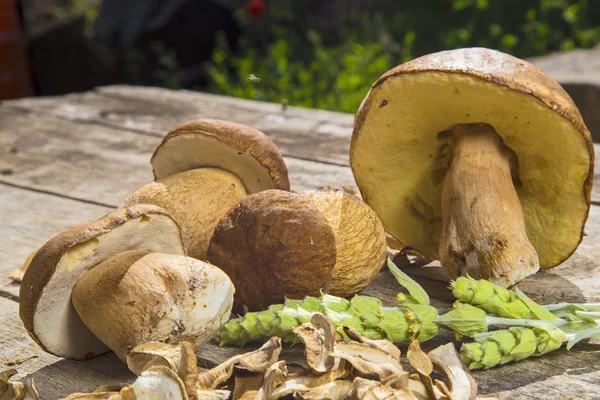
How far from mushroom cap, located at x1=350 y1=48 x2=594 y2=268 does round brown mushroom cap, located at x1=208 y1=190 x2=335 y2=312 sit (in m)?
0.30

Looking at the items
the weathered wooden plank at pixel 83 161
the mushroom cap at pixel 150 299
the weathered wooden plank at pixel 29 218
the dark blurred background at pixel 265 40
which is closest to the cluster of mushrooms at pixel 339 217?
the mushroom cap at pixel 150 299

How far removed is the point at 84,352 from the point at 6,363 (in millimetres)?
149

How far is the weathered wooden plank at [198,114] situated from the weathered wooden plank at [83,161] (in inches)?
3.6

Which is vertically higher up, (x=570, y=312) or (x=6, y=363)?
(x=570, y=312)

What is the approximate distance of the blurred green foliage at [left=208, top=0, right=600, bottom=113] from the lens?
5.05m

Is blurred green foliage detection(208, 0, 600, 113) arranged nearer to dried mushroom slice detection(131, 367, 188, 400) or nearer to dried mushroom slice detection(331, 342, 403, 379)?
dried mushroom slice detection(331, 342, 403, 379)

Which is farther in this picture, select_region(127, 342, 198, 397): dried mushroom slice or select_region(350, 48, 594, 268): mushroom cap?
select_region(350, 48, 594, 268): mushroom cap

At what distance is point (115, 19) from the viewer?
6312 millimetres

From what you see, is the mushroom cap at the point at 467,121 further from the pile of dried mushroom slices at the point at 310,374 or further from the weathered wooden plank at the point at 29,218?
the weathered wooden plank at the point at 29,218

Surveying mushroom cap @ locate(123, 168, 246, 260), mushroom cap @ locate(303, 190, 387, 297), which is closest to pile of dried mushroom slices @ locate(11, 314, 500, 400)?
mushroom cap @ locate(303, 190, 387, 297)

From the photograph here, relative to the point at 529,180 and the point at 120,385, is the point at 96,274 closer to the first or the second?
the point at 120,385

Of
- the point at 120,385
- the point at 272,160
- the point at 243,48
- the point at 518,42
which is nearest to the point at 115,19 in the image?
the point at 243,48

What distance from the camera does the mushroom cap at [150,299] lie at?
4.29 ft

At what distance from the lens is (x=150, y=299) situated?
4.29ft
